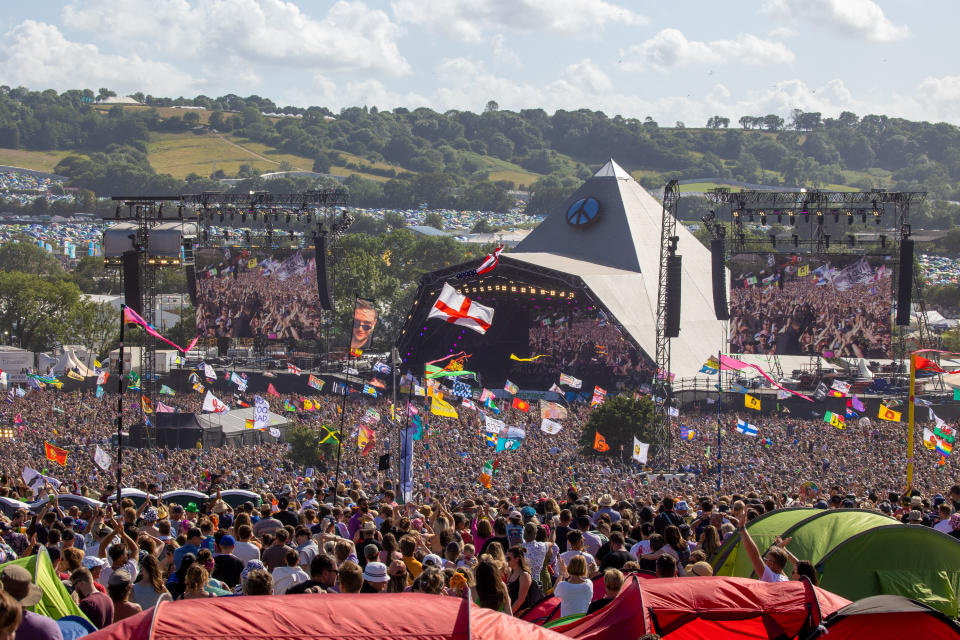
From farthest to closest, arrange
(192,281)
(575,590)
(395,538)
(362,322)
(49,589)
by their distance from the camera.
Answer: (192,281) → (362,322) → (395,538) → (575,590) → (49,589)

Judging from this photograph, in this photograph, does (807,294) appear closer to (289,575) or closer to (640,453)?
(640,453)

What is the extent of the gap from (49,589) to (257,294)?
43.2m

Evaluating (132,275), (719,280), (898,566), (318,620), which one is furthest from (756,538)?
(719,280)

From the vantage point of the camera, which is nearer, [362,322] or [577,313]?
[362,322]

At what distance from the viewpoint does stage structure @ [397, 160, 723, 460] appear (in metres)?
50.7

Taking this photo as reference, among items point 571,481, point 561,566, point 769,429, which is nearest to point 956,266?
point 769,429

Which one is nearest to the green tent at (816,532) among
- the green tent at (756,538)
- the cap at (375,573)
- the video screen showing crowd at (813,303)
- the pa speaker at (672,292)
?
the green tent at (756,538)

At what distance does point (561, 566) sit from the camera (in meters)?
8.59

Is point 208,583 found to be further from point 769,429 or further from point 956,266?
point 956,266

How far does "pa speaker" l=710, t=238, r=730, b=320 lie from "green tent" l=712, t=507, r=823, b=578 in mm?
33040

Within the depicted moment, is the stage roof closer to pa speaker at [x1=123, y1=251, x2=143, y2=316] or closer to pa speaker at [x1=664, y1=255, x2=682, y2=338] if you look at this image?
pa speaker at [x1=664, y1=255, x2=682, y2=338]

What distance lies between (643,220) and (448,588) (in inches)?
2104

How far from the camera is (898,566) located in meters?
8.86

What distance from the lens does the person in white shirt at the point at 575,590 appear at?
7.75m
